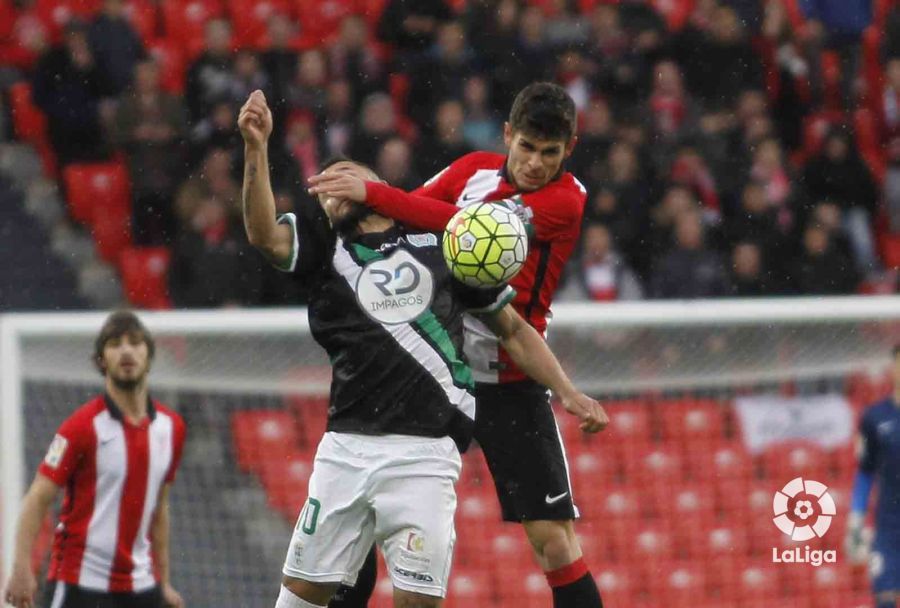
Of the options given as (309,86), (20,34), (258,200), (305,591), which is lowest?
(305,591)

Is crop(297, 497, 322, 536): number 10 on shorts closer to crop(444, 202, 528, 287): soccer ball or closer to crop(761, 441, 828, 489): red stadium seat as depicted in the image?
crop(444, 202, 528, 287): soccer ball

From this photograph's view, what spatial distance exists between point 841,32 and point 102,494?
7.49 metres

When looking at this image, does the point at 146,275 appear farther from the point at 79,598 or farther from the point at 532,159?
the point at 532,159

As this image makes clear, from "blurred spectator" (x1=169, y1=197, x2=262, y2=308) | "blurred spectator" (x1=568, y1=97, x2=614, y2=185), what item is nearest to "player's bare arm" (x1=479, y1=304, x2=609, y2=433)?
"blurred spectator" (x1=169, y1=197, x2=262, y2=308)

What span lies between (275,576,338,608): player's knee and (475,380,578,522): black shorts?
90cm

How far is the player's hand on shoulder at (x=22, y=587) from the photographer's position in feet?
19.3

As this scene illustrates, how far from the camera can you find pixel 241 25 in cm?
1123

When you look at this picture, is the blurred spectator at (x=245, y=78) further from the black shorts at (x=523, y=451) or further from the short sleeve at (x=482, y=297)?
the short sleeve at (x=482, y=297)

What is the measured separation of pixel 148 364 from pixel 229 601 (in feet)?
5.68

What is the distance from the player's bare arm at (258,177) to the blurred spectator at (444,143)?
5145 mm

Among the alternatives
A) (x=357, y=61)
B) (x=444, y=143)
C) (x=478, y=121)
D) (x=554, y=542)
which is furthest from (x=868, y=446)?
(x=357, y=61)

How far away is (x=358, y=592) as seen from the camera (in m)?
5.24

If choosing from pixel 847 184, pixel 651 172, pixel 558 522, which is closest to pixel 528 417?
pixel 558 522

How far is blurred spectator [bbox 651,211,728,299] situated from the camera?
9.33m
